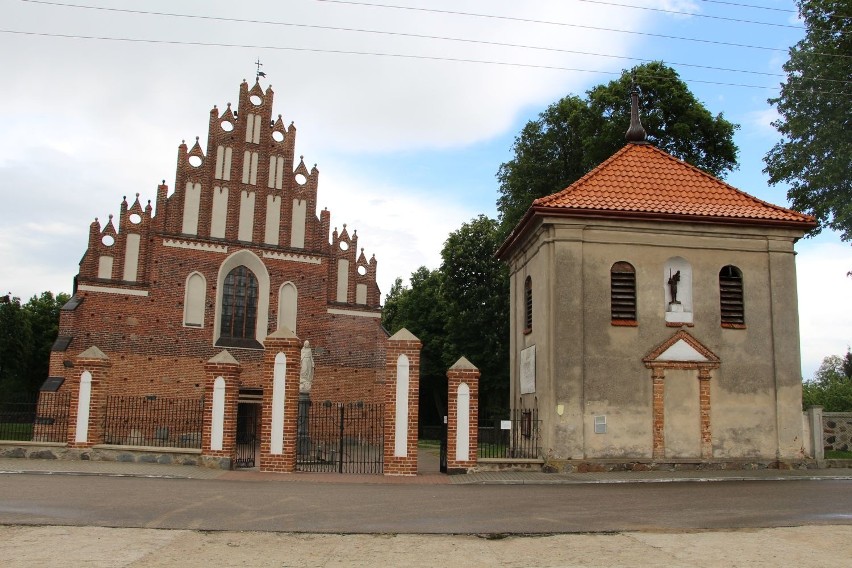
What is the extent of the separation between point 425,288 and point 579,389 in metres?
28.0

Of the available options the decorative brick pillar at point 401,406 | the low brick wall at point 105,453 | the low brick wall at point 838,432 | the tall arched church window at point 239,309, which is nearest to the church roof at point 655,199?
the decorative brick pillar at point 401,406

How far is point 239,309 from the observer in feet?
94.2

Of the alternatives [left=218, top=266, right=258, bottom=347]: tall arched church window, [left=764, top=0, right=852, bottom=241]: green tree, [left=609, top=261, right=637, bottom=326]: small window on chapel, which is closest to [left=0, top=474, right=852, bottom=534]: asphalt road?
[left=609, top=261, right=637, bottom=326]: small window on chapel

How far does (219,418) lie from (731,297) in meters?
11.8

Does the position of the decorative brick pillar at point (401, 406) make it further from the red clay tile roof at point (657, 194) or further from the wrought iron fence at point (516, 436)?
the red clay tile roof at point (657, 194)

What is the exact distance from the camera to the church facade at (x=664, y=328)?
52.9 feet

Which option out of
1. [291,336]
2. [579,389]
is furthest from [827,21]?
[291,336]

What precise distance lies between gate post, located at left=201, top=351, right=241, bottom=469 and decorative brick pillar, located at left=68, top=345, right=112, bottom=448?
292 cm

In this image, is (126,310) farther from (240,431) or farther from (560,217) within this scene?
(560,217)

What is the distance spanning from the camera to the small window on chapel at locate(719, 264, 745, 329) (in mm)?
17016

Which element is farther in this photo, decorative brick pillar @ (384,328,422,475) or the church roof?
the church roof

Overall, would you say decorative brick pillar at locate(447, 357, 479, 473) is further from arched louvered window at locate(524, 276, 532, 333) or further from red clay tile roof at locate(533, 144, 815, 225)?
red clay tile roof at locate(533, 144, 815, 225)

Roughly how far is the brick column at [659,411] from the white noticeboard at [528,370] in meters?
2.74

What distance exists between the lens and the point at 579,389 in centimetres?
1599
